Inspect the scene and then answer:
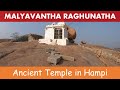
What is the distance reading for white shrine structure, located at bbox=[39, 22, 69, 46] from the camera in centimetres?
1085

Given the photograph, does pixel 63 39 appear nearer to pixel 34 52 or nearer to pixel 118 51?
pixel 34 52

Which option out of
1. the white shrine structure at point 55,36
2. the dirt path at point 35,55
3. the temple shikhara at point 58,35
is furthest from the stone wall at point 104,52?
the white shrine structure at point 55,36

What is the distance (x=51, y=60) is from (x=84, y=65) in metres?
Answer: 1.23

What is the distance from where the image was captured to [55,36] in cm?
1124

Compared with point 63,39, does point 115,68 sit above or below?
below

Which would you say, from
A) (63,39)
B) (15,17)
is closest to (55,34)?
(63,39)

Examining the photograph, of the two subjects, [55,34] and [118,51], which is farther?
[55,34]

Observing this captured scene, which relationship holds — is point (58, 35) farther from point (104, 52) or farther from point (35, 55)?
point (104, 52)

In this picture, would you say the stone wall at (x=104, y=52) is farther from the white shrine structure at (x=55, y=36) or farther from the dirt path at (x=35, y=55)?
the white shrine structure at (x=55, y=36)

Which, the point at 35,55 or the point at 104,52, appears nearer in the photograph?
the point at 35,55

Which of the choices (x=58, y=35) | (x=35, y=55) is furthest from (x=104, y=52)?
(x=35, y=55)

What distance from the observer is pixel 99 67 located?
30.6 feet
